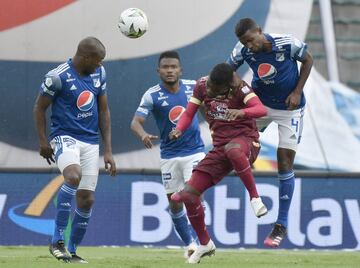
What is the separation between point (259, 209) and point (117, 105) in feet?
19.5

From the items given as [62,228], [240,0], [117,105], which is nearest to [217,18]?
[240,0]

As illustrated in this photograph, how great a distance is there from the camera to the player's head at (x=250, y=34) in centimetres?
1207

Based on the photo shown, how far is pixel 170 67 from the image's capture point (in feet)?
45.1

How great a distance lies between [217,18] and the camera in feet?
56.6

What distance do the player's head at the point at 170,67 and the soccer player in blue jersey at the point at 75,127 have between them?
4.70 ft

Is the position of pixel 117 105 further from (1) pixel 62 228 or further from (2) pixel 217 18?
(1) pixel 62 228

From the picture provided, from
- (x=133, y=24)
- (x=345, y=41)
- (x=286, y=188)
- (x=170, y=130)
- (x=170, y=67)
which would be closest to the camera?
(x=286, y=188)

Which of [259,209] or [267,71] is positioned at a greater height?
[267,71]

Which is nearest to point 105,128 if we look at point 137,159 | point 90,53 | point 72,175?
point 72,175

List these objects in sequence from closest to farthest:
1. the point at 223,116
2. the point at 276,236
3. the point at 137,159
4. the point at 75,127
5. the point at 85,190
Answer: the point at 223,116, the point at 75,127, the point at 85,190, the point at 276,236, the point at 137,159

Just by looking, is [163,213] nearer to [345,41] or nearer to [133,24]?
[133,24]

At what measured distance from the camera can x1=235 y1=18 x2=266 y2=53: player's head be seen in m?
12.1

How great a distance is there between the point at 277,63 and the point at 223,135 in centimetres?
115

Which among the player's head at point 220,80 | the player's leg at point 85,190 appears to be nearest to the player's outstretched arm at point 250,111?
the player's head at point 220,80
